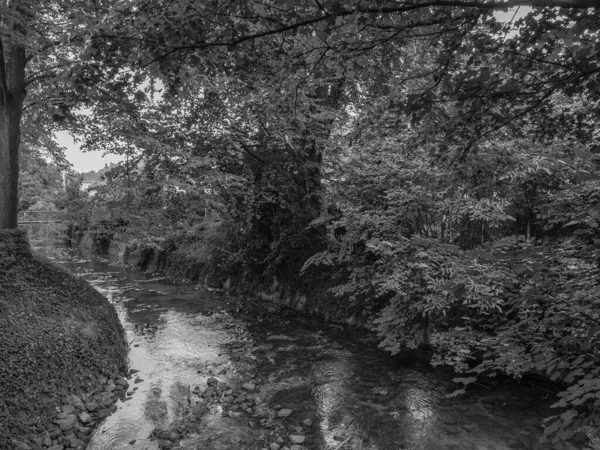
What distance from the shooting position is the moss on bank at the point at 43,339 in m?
4.34

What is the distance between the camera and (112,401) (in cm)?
544

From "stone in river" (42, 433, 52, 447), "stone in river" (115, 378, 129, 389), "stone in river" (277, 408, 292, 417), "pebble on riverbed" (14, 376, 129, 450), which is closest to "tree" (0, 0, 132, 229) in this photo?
"stone in river" (115, 378, 129, 389)

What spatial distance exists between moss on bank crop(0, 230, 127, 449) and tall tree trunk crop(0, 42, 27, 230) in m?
1.25

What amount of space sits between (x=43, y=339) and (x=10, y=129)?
4.87 meters

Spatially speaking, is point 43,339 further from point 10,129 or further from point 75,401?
point 10,129

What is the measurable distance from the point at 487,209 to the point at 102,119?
8345 mm

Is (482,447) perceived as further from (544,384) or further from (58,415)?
(58,415)

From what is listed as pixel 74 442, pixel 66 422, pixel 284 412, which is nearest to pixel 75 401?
pixel 66 422

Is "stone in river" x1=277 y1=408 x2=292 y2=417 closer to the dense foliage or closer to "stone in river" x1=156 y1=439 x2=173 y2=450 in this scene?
"stone in river" x1=156 y1=439 x2=173 y2=450

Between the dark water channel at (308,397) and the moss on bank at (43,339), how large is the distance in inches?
27.3

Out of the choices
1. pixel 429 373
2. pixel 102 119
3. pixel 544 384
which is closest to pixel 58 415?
pixel 429 373

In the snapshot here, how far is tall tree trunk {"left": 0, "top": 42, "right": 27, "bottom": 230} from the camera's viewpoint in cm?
754

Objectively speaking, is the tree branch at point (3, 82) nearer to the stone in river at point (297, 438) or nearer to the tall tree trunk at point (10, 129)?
the tall tree trunk at point (10, 129)

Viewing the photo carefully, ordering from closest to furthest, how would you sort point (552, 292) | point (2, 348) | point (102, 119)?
point (552, 292) < point (2, 348) < point (102, 119)
